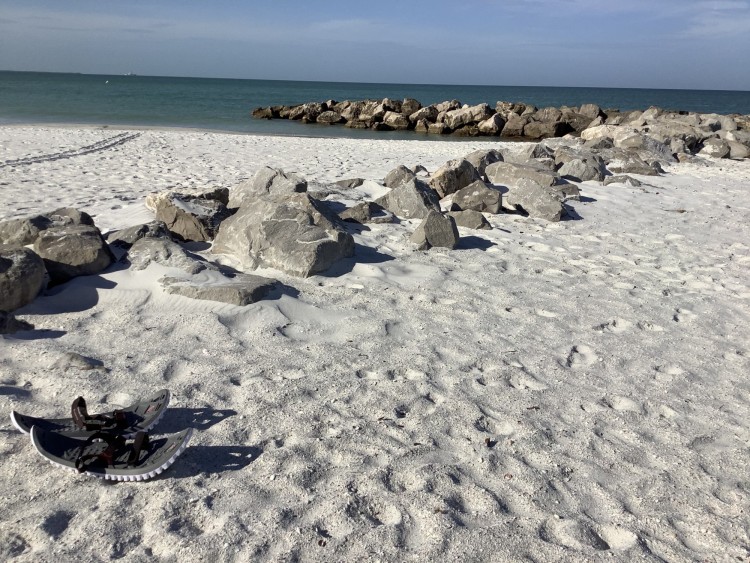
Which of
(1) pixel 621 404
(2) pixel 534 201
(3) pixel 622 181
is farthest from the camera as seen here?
(3) pixel 622 181

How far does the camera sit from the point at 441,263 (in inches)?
206

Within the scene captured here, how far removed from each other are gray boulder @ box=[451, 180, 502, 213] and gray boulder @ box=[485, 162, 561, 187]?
1.43 m

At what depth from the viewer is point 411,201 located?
261 inches

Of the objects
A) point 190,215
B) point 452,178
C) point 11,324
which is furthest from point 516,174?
point 11,324

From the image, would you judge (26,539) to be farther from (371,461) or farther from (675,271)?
(675,271)

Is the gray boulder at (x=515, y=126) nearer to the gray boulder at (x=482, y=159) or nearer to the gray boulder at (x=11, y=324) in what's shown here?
the gray boulder at (x=482, y=159)

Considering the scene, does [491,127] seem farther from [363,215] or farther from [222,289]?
[222,289]

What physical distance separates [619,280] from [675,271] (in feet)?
2.28

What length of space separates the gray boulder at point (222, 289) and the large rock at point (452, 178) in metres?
3.86

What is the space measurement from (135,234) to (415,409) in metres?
2.81

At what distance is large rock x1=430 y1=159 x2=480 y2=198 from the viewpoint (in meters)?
7.55

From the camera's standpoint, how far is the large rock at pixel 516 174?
8.38 metres

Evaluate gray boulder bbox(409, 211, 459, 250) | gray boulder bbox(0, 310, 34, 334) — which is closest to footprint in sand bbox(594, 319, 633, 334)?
gray boulder bbox(409, 211, 459, 250)

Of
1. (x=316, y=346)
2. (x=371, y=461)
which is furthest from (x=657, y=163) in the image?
(x=371, y=461)
